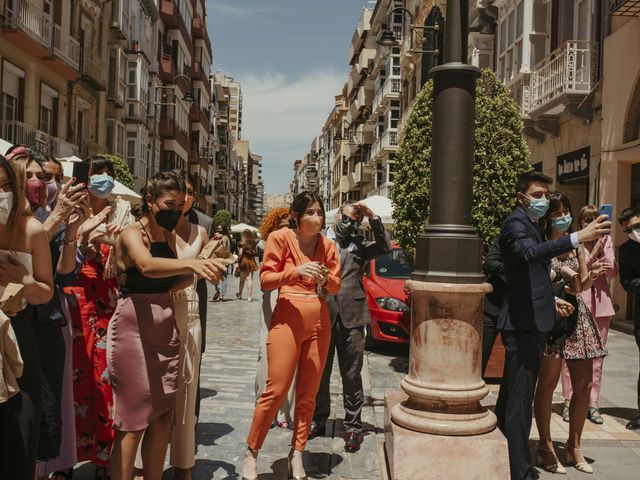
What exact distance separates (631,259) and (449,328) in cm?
301

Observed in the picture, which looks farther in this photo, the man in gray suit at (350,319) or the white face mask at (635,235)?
the white face mask at (635,235)

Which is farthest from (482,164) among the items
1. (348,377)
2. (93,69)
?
(93,69)

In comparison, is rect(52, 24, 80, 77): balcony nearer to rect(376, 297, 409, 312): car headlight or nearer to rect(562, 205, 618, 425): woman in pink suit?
rect(376, 297, 409, 312): car headlight

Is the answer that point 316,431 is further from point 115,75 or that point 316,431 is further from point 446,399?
point 115,75

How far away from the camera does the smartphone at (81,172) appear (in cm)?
421

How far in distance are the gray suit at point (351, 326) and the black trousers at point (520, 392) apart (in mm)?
1482

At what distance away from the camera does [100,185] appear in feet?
14.3

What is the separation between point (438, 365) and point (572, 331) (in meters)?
1.54

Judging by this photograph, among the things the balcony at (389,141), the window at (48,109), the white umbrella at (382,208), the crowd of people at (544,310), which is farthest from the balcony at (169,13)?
the crowd of people at (544,310)

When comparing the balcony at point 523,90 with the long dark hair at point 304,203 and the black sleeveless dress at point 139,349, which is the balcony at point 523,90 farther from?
the black sleeveless dress at point 139,349

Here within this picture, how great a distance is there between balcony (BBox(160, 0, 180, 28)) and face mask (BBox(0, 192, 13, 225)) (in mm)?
39874

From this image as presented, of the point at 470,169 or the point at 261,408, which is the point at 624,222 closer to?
the point at 470,169

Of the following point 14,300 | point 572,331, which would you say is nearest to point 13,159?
point 14,300

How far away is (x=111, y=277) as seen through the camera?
4.40 m
